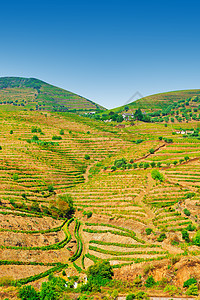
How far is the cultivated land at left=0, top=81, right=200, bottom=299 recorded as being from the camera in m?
42.5

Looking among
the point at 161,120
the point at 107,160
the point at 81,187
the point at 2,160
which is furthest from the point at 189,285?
the point at 161,120

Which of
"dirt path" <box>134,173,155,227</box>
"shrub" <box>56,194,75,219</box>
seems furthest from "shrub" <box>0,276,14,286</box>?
"dirt path" <box>134,173,155,227</box>

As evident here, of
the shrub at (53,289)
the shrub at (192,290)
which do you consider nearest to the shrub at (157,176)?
the shrub at (53,289)

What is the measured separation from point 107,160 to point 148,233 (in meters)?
60.4

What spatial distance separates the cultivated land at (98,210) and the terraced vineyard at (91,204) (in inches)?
7.7

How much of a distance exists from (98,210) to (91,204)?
186 inches

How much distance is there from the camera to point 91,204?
70438 mm

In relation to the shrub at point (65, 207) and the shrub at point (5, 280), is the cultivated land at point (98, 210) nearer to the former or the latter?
the shrub at point (5, 280)

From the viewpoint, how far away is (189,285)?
31266 millimetres

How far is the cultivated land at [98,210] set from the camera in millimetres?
42531

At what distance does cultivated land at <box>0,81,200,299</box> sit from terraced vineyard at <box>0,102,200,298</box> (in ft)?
0.64

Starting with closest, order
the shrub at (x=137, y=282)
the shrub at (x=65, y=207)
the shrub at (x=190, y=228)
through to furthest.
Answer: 1. the shrub at (x=137, y=282)
2. the shrub at (x=190, y=228)
3. the shrub at (x=65, y=207)

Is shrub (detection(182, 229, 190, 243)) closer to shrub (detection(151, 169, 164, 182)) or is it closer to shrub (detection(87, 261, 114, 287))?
shrub (detection(87, 261, 114, 287))

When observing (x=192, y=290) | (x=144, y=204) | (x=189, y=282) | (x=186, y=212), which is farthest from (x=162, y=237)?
(x=144, y=204)
